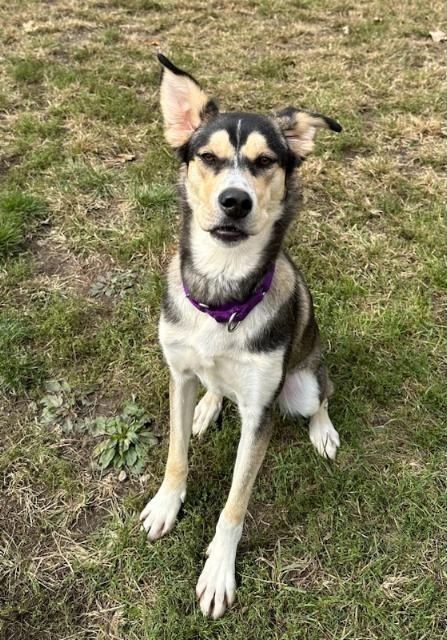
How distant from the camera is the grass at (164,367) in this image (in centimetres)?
283

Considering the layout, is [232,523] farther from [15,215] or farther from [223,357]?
[15,215]

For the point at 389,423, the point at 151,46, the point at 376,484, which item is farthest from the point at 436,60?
the point at 376,484

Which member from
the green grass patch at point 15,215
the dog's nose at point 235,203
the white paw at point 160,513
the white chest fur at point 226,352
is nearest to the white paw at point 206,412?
the white paw at point 160,513

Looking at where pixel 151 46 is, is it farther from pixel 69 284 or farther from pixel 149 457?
pixel 149 457

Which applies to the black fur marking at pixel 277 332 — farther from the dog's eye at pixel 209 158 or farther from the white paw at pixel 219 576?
the white paw at pixel 219 576

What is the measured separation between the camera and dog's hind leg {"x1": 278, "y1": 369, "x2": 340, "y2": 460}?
10.8 feet

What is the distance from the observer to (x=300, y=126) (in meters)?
2.86

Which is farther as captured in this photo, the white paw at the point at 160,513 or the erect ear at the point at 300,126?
the white paw at the point at 160,513

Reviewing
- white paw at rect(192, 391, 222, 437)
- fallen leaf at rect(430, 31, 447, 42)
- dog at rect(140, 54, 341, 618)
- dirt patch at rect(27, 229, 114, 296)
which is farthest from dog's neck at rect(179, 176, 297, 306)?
fallen leaf at rect(430, 31, 447, 42)

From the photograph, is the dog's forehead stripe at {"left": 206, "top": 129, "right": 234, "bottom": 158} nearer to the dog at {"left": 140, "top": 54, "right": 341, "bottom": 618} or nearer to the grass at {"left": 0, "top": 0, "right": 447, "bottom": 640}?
the dog at {"left": 140, "top": 54, "right": 341, "bottom": 618}

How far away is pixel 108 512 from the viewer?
3.13 meters

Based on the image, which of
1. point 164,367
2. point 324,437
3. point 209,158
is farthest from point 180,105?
point 324,437

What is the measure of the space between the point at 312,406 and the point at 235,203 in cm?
144

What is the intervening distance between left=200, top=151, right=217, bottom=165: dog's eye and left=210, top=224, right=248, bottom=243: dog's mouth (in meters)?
0.36
